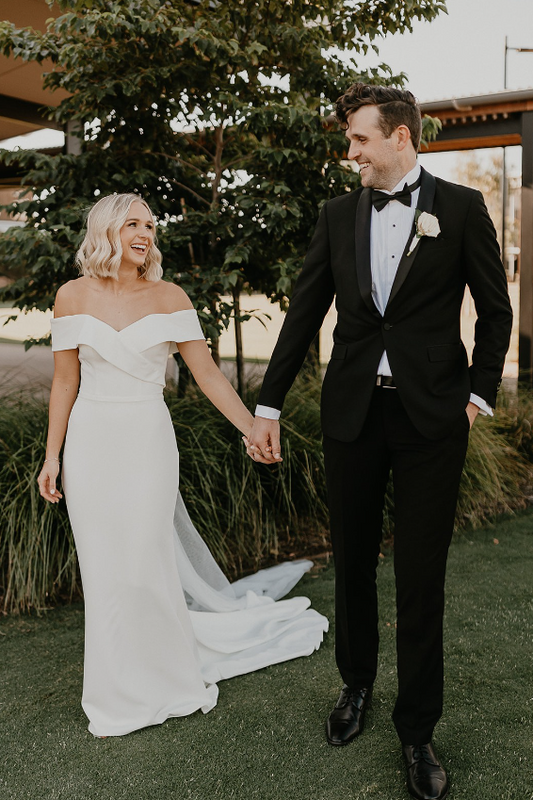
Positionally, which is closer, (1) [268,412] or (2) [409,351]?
(2) [409,351]

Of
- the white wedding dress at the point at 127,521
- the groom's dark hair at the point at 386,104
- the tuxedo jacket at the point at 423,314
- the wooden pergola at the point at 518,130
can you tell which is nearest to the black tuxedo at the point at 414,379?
the tuxedo jacket at the point at 423,314

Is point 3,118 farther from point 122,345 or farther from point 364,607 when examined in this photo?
point 364,607

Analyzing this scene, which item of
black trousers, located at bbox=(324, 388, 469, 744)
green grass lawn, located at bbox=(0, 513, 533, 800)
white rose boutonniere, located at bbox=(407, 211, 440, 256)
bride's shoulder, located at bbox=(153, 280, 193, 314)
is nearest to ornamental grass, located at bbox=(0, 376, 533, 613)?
green grass lawn, located at bbox=(0, 513, 533, 800)

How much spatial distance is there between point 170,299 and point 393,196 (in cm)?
102

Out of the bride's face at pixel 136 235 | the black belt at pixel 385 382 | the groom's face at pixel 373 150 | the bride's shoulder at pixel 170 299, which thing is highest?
the groom's face at pixel 373 150

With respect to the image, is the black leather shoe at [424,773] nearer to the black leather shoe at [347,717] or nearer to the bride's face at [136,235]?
the black leather shoe at [347,717]

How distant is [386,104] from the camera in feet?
7.27

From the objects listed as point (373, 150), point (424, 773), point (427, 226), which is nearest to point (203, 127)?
point (373, 150)

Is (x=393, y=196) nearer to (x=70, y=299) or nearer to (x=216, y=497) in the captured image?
(x=70, y=299)

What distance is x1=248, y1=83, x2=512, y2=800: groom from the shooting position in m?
2.22

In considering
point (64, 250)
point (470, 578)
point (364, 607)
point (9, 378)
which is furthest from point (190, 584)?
point (9, 378)

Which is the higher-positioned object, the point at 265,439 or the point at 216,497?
the point at 265,439

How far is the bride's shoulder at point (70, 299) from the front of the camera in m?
2.80

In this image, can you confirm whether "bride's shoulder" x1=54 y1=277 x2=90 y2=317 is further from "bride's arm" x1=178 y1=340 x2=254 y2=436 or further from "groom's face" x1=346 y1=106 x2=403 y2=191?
"groom's face" x1=346 y1=106 x2=403 y2=191
